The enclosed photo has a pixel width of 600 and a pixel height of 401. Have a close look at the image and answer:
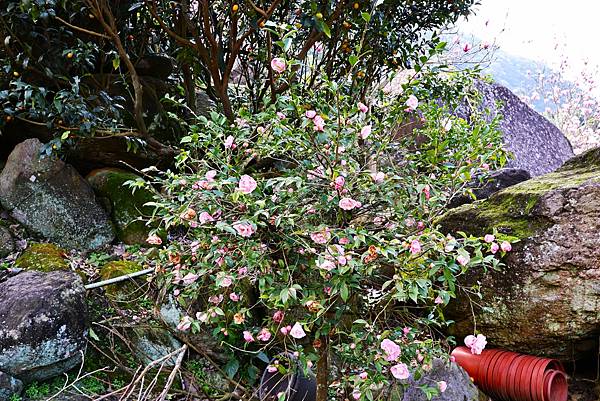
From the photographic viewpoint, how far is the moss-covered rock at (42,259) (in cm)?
278

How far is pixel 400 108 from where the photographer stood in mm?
2057

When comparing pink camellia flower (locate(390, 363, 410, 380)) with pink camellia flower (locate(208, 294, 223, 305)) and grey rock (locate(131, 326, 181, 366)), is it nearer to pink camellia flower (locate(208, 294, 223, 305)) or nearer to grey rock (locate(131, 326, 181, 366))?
pink camellia flower (locate(208, 294, 223, 305))

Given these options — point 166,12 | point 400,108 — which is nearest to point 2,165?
point 166,12

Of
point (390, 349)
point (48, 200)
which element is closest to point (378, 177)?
point (390, 349)

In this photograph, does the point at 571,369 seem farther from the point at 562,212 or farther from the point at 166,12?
the point at 166,12

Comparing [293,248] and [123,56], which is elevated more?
[123,56]

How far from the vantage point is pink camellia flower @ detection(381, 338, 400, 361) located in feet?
5.19

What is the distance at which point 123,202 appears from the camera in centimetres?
344

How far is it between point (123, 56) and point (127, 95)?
0.95 m

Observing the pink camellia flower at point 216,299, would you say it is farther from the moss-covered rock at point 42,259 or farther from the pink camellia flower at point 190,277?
the moss-covered rock at point 42,259

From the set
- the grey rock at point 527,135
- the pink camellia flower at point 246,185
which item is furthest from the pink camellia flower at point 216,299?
the grey rock at point 527,135

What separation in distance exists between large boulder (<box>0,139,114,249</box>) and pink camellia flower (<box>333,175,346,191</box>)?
2290 mm

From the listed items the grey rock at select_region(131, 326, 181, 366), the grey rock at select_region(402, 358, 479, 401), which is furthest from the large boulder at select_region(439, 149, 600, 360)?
the grey rock at select_region(131, 326, 181, 366)

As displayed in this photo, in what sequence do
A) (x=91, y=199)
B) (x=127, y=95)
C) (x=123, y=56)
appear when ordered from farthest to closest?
(x=127, y=95), (x=91, y=199), (x=123, y=56)
